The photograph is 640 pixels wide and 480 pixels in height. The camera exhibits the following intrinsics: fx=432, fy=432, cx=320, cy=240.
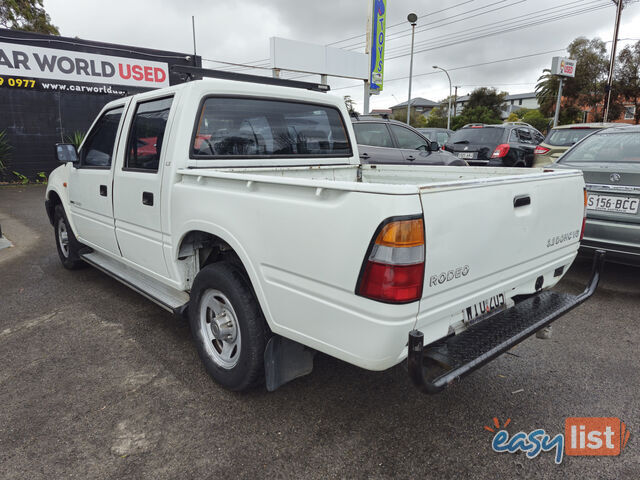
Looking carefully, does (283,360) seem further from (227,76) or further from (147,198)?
(227,76)

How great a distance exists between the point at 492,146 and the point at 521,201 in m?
9.44

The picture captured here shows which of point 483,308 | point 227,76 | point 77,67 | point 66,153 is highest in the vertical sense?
point 77,67

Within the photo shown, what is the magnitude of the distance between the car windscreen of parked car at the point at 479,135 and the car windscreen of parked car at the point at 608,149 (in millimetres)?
5995

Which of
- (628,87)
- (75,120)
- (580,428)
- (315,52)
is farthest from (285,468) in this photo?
(628,87)

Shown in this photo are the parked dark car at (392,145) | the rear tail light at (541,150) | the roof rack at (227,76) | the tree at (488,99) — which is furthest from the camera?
the tree at (488,99)

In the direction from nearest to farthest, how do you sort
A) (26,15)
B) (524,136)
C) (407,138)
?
(407,138) < (524,136) < (26,15)

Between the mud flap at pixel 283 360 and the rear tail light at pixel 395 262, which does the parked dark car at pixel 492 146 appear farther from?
the rear tail light at pixel 395 262

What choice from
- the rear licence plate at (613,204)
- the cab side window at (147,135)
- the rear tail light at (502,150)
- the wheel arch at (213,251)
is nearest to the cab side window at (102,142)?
the cab side window at (147,135)

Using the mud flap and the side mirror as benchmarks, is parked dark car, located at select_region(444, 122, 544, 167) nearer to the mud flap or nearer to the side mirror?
the side mirror

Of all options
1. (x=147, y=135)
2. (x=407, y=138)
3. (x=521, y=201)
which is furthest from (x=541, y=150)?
(x=147, y=135)

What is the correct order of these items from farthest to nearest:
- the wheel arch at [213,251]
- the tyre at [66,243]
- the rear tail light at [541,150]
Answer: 1. the rear tail light at [541,150]
2. the tyre at [66,243]
3. the wheel arch at [213,251]

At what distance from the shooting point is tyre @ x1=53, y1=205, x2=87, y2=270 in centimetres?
485

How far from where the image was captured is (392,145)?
29.0 feet

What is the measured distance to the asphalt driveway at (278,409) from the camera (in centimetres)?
215
